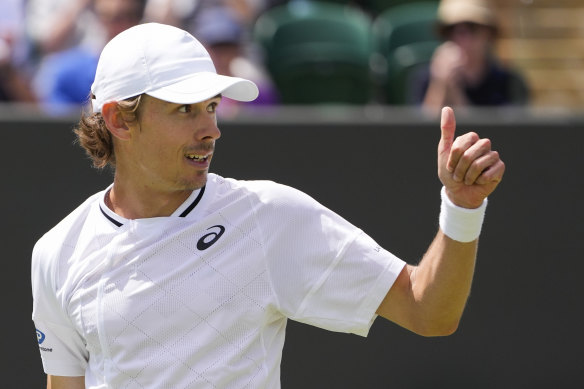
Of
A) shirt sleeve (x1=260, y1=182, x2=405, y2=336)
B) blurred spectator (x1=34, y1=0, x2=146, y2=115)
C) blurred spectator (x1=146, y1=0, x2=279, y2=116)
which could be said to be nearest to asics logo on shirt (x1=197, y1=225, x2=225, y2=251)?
shirt sleeve (x1=260, y1=182, x2=405, y2=336)

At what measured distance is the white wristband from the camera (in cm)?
236

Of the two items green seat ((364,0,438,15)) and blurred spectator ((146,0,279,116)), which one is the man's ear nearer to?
blurred spectator ((146,0,279,116))

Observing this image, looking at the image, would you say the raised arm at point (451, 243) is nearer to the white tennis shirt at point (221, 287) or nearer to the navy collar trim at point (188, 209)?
the white tennis shirt at point (221, 287)

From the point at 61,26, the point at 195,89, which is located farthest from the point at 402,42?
the point at 195,89

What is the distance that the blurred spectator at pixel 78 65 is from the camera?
610 centimetres

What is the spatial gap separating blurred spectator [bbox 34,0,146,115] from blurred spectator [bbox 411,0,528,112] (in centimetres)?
188

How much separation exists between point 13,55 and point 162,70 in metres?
4.50

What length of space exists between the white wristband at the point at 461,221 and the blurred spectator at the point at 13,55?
4.53 m

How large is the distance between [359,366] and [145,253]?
8.23 feet

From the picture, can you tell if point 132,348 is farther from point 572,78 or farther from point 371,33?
point 572,78

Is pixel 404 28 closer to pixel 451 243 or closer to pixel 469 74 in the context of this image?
pixel 469 74

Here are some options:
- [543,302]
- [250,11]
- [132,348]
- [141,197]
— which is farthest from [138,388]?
[250,11]

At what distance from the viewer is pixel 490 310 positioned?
16.5ft

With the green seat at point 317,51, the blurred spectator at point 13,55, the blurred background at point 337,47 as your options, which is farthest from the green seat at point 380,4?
the blurred spectator at point 13,55
